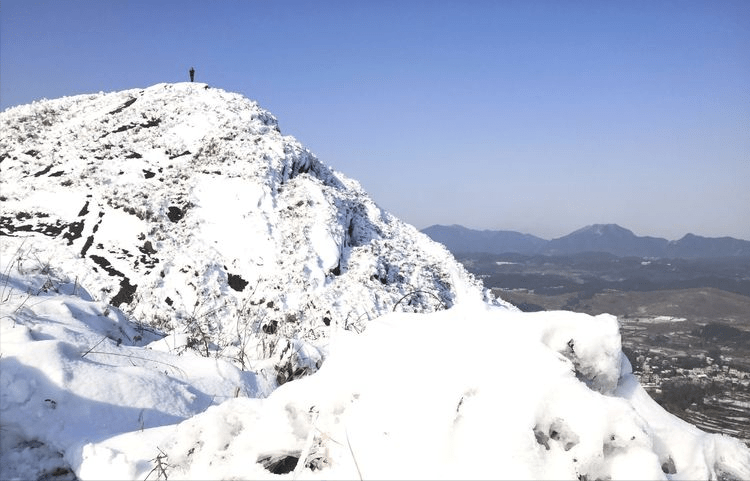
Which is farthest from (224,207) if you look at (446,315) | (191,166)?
(446,315)

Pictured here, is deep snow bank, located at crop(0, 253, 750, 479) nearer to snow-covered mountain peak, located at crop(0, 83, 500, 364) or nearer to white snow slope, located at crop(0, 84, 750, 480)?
white snow slope, located at crop(0, 84, 750, 480)

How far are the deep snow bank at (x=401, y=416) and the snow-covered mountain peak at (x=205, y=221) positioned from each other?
412 inches

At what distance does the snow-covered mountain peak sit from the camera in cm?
1591

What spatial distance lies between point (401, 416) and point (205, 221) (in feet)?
60.9

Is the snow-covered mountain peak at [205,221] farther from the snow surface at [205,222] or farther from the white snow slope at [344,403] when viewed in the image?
the white snow slope at [344,403]

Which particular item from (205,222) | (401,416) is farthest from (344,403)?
(205,222)

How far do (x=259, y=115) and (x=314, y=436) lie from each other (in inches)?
1030

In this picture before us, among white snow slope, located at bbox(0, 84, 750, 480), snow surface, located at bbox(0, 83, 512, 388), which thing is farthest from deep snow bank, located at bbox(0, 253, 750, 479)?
snow surface, located at bbox(0, 83, 512, 388)

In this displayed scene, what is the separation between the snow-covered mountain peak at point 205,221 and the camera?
15914 millimetres

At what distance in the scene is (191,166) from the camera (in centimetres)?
2123

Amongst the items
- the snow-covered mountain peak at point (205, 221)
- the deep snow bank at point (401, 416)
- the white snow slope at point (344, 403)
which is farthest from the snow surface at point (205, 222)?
the deep snow bank at point (401, 416)

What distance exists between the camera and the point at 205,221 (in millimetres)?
18859

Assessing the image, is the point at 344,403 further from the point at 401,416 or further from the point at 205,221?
the point at 205,221

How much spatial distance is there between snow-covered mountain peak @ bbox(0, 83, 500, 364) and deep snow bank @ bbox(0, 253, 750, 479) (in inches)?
412
